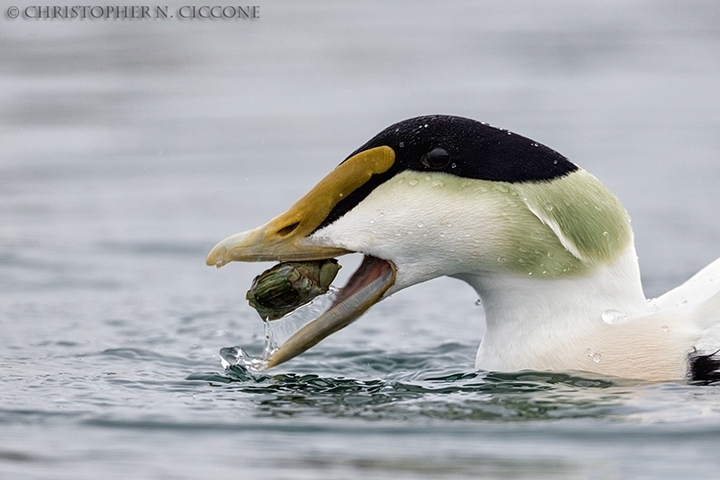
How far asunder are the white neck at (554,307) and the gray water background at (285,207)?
0.43 feet

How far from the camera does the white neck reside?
261 inches

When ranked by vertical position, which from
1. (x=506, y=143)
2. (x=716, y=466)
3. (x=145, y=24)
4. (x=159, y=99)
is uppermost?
(x=145, y=24)

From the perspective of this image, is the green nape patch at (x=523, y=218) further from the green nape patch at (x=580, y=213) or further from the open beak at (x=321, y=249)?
the open beak at (x=321, y=249)

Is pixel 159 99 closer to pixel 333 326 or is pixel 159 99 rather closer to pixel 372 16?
pixel 372 16

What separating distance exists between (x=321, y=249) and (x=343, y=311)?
0.32m

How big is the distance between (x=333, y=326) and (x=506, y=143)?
3.83ft

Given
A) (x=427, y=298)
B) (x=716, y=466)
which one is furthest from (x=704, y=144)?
(x=716, y=466)

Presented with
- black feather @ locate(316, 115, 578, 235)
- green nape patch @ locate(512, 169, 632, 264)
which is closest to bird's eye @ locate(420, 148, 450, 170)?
black feather @ locate(316, 115, 578, 235)

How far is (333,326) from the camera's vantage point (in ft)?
22.0

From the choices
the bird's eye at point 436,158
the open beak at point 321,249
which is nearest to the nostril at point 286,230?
the open beak at point 321,249

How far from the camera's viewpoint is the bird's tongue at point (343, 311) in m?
6.66

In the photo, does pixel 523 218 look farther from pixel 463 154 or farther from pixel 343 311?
pixel 343 311

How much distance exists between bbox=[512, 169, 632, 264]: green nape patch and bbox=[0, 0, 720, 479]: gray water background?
24.9 inches

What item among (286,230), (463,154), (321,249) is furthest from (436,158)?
(286,230)
